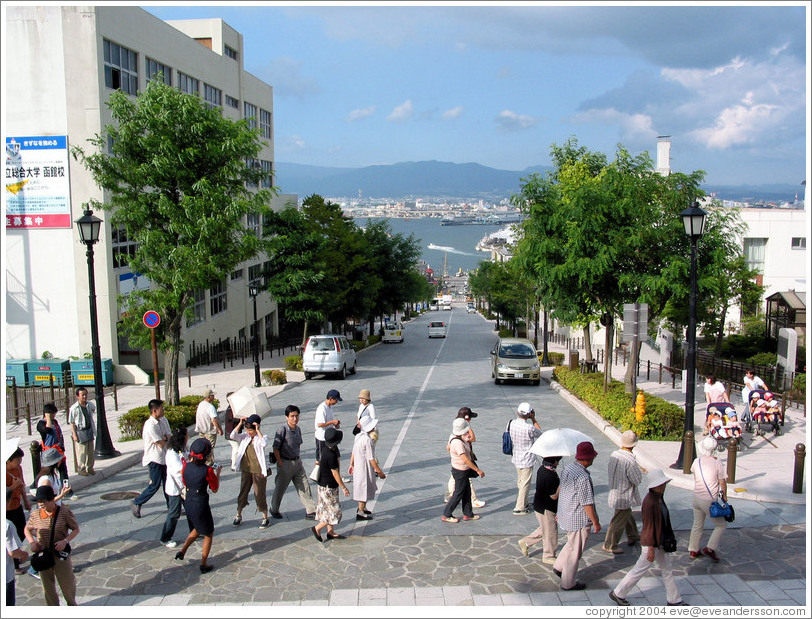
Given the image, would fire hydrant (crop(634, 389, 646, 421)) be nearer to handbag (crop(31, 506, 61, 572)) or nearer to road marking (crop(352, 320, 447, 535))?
road marking (crop(352, 320, 447, 535))

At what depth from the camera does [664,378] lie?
83.6 ft

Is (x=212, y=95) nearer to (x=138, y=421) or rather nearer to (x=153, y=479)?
(x=138, y=421)

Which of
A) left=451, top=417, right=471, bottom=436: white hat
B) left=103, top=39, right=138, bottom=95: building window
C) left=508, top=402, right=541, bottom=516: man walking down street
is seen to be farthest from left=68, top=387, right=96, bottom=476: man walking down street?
left=103, top=39, right=138, bottom=95: building window

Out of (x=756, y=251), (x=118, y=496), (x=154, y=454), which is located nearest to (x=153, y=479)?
(x=154, y=454)

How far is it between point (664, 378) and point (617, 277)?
28.2 feet

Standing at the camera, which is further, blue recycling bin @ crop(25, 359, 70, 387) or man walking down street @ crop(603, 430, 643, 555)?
blue recycling bin @ crop(25, 359, 70, 387)

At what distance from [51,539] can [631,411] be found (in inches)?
467

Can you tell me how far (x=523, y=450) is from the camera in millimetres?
9891

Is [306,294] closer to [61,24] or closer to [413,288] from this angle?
[61,24]

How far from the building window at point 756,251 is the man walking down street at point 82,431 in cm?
4020

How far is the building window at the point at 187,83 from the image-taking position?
31.7 metres

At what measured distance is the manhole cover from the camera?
36.4 feet

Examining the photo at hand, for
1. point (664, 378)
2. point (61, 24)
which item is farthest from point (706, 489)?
point (61, 24)

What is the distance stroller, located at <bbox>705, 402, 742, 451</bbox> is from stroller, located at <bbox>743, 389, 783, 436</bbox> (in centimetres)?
144
